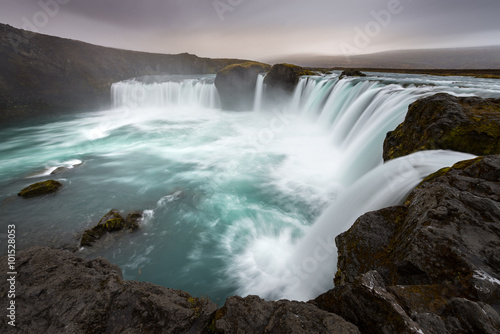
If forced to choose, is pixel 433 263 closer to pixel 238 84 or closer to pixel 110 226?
pixel 110 226

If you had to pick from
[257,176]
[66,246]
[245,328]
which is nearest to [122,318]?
[245,328]

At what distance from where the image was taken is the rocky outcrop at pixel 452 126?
4.96 m

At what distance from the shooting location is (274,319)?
2.46 metres

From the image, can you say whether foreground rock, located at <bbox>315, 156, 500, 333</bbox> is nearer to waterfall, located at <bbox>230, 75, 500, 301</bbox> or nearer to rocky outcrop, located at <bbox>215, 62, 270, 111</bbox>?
waterfall, located at <bbox>230, 75, 500, 301</bbox>

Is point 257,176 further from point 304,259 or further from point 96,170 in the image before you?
point 96,170

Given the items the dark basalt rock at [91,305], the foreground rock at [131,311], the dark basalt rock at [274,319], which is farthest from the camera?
the dark basalt rock at [91,305]

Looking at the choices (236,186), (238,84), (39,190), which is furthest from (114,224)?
(238,84)

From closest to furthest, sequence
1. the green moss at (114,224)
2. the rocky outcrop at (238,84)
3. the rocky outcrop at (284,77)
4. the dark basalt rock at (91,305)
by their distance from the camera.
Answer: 1. the dark basalt rock at (91,305)
2. the green moss at (114,224)
3. the rocky outcrop at (284,77)
4. the rocky outcrop at (238,84)

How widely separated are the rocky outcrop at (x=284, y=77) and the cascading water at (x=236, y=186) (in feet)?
9.89

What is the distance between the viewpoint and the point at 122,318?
2.72 metres

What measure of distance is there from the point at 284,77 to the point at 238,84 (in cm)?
739

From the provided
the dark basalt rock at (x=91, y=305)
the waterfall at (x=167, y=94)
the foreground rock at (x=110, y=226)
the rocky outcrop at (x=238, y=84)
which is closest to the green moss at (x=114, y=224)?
the foreground rock at (x=110, y=226)

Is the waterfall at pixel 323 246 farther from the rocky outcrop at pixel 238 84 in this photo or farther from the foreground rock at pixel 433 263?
the rocky outcrop at pixel 238 84

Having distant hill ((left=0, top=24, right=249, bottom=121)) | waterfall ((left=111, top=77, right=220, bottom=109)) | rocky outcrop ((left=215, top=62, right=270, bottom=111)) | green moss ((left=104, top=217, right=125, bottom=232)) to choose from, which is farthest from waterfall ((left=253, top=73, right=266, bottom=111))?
distant hill ((left=0, top=24, right=249, bottom=121))
